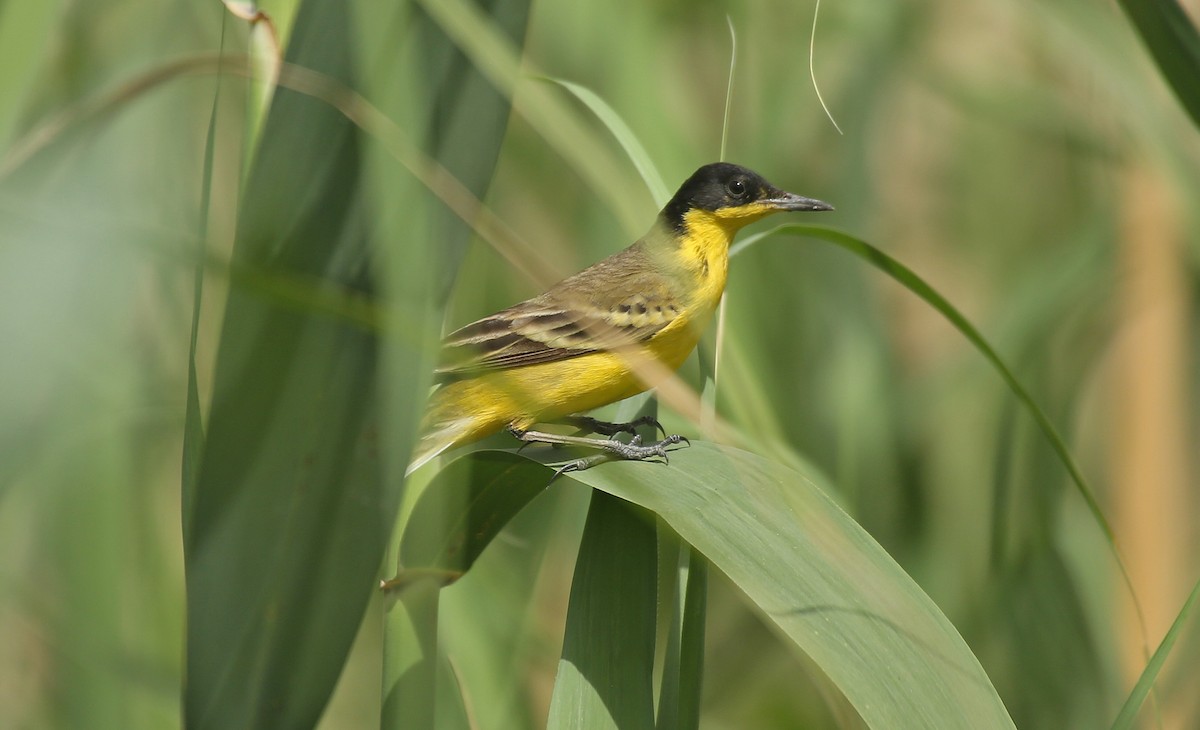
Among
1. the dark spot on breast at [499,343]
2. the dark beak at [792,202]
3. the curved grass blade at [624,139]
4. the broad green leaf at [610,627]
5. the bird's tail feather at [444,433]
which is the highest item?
the curved grass blade at [624,139]

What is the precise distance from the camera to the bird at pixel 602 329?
2.53m

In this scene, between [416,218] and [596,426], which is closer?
[416,218]

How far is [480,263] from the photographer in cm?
136

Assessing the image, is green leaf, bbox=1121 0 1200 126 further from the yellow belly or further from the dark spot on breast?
the dark spot on breast

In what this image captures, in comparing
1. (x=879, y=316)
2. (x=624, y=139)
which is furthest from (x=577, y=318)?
(x=879, y=316)

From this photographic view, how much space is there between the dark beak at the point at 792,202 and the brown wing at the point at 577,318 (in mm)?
370

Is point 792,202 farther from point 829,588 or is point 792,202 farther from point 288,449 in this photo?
point 288,449

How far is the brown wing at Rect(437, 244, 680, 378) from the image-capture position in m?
2.74

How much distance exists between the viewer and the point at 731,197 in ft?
10.2

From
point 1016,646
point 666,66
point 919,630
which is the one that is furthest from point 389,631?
point 666,66

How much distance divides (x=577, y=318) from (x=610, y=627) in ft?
4.19

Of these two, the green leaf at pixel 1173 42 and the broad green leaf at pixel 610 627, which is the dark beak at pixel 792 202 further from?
the broad green leaf at pixel 610 627

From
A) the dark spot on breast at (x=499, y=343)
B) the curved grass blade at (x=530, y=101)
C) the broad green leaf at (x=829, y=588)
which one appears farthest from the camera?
the dark spot on breast at (x=499, y=343)

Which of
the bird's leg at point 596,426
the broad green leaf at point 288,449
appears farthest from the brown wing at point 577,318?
the broad green leaf at point 288,449
